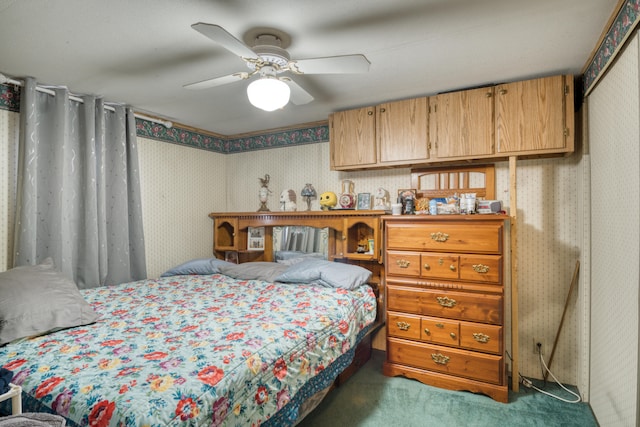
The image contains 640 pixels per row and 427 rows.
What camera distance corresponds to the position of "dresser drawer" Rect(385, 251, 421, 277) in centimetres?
277

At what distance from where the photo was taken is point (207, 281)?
10.2 ft

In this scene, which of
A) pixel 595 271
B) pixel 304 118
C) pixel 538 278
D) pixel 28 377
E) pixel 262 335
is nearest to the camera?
pixel 28 377

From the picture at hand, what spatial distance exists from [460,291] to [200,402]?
2.05 metres

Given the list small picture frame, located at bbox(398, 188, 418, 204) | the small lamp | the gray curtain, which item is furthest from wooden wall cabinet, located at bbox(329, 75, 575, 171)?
the gray curtain

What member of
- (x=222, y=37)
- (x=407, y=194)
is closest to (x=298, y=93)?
(x=222, y=37)

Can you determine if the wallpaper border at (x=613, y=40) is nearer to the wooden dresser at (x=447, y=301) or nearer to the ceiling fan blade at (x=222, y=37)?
the wooden dresser at (x=447, y=301)

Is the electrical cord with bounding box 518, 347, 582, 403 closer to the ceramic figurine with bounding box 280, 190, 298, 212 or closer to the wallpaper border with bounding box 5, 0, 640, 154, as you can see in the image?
the wallpaper border with bounding box 5, 0, 640, 154

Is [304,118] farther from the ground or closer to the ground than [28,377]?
farther from the ground

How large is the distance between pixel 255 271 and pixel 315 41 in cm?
205

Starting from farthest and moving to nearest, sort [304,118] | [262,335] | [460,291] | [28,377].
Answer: [304,118]
[460,291]
[262,335]
[28,377]

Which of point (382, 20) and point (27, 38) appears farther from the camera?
point (27, 38)

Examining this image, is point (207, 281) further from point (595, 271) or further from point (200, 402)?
point (595, 271)

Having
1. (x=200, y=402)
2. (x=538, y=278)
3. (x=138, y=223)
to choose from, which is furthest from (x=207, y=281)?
(x=538, y=278)

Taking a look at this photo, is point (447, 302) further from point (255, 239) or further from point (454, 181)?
point (255, 239)
